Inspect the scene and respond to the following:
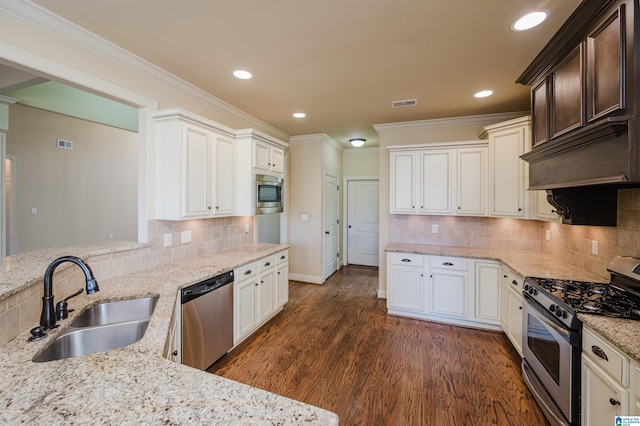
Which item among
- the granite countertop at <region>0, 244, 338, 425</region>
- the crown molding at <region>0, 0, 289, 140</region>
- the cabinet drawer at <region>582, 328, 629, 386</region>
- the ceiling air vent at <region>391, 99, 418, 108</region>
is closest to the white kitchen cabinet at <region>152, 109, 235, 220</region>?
the crown molding at <region>0, 0, 289, 140</region>

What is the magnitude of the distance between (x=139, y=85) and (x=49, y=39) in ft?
2.11

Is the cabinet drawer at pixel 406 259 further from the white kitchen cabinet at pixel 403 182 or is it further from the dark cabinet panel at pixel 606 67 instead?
the dark cabinet panel at pixel 606 67

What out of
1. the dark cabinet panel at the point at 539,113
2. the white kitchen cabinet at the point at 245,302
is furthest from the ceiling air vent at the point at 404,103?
the white kitchen cabinet at the point at 245,302

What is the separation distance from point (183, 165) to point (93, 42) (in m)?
1.10

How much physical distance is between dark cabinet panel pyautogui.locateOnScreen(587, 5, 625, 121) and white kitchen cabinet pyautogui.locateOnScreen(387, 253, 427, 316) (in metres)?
2.36

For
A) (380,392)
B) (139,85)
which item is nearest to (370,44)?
(139,85)

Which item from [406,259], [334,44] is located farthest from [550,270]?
[334,44]

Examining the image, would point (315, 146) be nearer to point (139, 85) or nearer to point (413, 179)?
point (413, 179)

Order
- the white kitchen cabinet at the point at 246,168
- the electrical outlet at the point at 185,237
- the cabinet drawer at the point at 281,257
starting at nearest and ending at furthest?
the electrical outlet at the point at 185,237, the white kitchen cabinet at the point at 246,168, the cabinet drawer at the point at 281,257

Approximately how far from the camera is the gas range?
1.67 metres

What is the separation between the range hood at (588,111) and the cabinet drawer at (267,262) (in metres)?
2.77

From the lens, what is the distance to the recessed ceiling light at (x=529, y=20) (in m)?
1.86

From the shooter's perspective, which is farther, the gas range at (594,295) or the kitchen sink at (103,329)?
the gas range at (594,295)

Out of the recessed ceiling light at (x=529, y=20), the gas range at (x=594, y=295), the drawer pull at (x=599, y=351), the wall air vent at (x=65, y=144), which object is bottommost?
Result: the drawer pull at (x=599, y=351)
